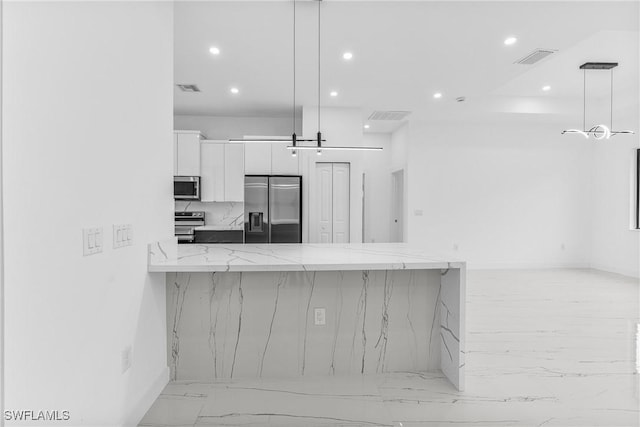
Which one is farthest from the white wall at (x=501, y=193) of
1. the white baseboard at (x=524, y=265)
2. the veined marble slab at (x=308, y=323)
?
the veined marble slab at (x=308, y=323)

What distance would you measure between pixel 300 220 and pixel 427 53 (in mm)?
2890

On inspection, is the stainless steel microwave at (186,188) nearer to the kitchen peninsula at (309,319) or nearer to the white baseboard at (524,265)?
the kitchen peninsula at (309,319)

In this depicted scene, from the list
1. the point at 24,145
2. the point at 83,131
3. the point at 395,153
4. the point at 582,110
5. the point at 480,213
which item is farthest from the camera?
the point at 395,153

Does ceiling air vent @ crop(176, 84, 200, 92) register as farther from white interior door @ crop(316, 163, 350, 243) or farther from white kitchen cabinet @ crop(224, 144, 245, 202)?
white interior door @ crop(316, 163, 350, 243)

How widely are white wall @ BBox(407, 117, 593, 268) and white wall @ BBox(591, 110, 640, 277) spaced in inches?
7.4

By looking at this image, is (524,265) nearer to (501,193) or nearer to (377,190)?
(501,193)

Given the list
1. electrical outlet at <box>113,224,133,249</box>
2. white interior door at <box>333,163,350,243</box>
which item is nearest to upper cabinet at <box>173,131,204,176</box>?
white interior door at <box>333,163,350,243</box>

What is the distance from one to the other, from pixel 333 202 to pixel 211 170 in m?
1.97

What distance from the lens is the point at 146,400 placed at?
7.42 feet

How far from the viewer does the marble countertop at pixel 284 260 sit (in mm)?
2326

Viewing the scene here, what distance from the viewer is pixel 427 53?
4008mm

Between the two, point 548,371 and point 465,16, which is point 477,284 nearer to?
point 548,371

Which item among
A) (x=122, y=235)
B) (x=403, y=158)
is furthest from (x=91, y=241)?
(x=403, y=158)

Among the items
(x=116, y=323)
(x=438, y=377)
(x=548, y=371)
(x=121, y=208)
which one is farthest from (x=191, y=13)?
(x=548, y=371)
